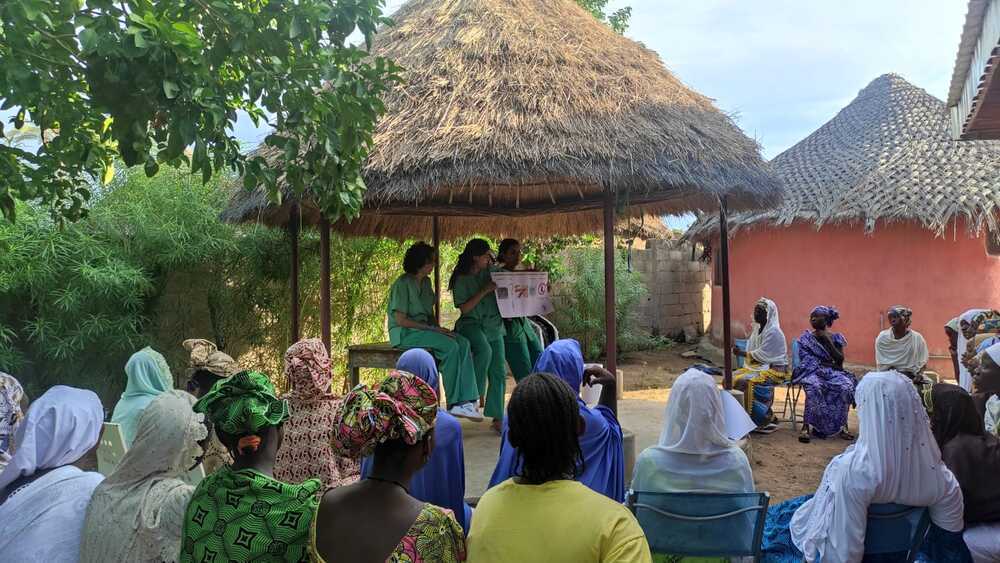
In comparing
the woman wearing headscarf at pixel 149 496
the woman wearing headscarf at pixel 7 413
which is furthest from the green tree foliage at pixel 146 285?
the woman wearing headscarf at pixel 149 496

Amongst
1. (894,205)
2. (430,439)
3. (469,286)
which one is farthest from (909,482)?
(894,205)

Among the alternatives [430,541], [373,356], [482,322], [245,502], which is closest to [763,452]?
[482,322]

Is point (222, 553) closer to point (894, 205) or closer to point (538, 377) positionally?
point (538, 377)

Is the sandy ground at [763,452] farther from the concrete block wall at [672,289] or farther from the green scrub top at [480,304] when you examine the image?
the concrete block wall at [672,289]

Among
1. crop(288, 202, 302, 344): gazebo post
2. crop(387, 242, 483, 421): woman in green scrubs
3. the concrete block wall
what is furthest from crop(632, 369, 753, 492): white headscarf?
the concrete block wall

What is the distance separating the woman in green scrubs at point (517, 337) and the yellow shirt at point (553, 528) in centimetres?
477

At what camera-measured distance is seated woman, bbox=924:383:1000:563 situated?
3.09 m

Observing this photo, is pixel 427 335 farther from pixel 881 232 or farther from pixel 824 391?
pixel 881 232

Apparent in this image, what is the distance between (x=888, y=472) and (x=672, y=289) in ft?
46.2

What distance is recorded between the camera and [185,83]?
8.30 ft

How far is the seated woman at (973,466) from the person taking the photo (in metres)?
3.09

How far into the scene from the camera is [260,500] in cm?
197

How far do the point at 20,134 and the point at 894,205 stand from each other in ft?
40.5

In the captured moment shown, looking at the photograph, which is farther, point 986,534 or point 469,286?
point 469,286
